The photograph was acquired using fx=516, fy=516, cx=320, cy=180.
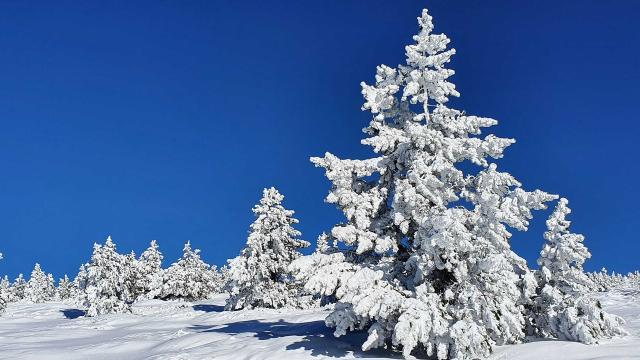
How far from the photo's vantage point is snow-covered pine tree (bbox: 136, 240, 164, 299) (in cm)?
6978

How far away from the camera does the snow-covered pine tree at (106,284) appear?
149 feet

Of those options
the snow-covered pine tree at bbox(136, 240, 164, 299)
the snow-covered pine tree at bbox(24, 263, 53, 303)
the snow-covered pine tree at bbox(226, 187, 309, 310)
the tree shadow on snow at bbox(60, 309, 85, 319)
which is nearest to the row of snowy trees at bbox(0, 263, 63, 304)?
the snow-covered pine tree at bbox(24, 263, 53, 303)

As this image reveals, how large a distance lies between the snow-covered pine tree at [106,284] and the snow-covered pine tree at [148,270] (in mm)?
20309

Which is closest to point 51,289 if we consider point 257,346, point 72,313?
point 72,313

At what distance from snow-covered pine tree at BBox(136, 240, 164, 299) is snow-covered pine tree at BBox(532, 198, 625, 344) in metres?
59.6

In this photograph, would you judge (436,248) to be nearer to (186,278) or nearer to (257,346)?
(257,346)

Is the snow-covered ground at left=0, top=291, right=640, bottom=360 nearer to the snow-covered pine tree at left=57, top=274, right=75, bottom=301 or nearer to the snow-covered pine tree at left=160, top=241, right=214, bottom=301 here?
the snow-covered pine tree at left=160, top=241, right=214, bottom=301

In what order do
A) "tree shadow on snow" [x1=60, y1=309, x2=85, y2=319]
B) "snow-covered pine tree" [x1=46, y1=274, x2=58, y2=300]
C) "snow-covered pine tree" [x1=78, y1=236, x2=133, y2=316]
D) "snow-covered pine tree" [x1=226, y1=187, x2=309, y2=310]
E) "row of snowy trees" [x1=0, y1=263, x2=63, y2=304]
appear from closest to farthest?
"snow-covered pine tree" [x1=226, y1=187, x2=309, y2=310] < "snow-covered pine tree" [x1=78, y1=236, x2=133, y2=316] < "tree shadow on snow" [x1=60, y1=309, x2=85, y2=319] < "row of snowy trees" [x1=0, y1=263, x2=63, y2=304] < "snow-covered pine tree" [x1=46, y1=274, x2=58, y2=300]

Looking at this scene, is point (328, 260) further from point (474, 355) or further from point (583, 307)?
point (583, 307)

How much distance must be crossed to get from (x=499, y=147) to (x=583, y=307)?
5635 mm

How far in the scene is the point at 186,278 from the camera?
60781mm

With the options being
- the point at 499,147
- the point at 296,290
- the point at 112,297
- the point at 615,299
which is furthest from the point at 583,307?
the point at 112,297

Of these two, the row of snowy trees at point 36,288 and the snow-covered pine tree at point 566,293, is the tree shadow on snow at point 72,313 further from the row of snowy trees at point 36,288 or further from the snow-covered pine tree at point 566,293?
the row of snowy trees at point 36,288

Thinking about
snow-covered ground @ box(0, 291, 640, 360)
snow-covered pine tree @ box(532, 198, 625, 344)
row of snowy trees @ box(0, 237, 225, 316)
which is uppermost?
row of snowy trees @ box(0, 237, 225, 316)
